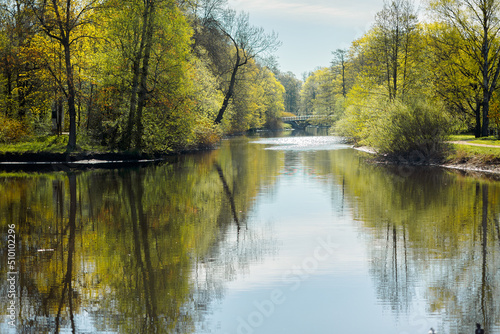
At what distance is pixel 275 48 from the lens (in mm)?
47719

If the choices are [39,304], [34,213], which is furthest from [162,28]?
[39,304]

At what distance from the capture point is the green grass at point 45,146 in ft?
89.5

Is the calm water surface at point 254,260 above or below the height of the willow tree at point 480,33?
below

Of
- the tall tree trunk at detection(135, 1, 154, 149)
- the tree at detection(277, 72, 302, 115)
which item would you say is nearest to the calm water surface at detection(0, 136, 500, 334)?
the tall tree trunk at detection(135, 1, 154, 149)

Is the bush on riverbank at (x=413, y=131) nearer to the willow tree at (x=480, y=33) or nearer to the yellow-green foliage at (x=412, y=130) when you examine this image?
the yellow-green foliage at (x=412, y=130)

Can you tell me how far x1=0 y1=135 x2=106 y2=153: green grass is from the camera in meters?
27.3

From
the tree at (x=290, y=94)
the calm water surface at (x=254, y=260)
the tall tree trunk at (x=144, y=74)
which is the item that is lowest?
the calm water surface at (x=254, y=260)

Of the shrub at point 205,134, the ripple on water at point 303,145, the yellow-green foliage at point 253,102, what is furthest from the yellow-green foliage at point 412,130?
the yellow-green foliage at point 253,102

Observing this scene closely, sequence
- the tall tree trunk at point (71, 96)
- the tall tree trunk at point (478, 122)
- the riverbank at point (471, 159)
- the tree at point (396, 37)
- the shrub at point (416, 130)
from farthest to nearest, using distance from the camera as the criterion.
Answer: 1. the tree at point (396, 37)
2. the tall tree trunk at point (478, 122)
3. the tall tree trunk at point (71, 96)
4. the shrub at point (416, 130)
5. the riverbank at point (471, 159)

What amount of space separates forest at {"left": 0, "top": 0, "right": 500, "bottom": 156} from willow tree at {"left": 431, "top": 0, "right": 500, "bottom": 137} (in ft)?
0.24

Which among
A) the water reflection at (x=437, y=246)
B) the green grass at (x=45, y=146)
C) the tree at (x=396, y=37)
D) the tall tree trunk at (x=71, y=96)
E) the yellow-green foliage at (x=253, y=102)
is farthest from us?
the yellow-green foliage at (x=253, y=102)

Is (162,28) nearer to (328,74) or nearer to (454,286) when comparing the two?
(454,286)

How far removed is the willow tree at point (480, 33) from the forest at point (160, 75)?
0.07 meters

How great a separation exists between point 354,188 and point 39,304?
12.8 metres
